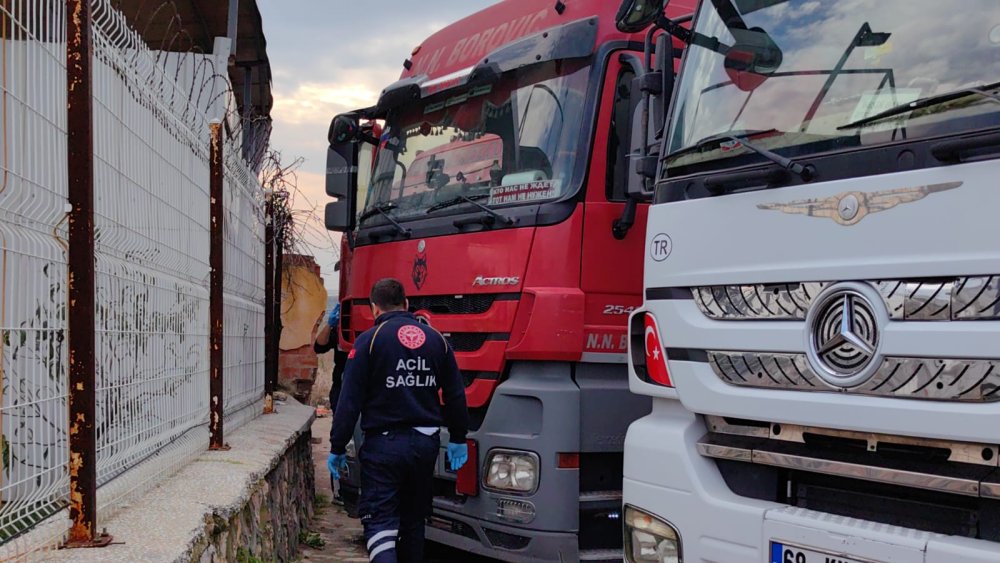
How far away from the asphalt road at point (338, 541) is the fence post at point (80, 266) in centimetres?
327

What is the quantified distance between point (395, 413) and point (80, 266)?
6.79 feet

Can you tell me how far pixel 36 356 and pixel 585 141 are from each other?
9.09 ft

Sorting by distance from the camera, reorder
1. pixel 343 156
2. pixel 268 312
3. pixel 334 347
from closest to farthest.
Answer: pixel 343 156 → pixel 268 312 → pixel 334 347

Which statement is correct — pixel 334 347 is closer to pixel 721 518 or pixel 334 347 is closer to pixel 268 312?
pixel 268 312

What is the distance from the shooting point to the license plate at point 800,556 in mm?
2857

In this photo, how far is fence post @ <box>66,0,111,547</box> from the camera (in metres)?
2.85

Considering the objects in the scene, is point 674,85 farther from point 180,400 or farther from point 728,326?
point 180,400

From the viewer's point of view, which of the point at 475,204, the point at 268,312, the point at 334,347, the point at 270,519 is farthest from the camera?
the point at 334,347

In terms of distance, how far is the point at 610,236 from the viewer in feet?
15.2

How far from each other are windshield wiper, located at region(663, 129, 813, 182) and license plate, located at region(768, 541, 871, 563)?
122cm

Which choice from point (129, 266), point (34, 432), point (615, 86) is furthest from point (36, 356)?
point (615, 86)

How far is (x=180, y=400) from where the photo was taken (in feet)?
14.9

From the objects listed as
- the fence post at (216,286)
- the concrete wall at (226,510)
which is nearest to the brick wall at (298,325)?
the concrete wall at (226,510)

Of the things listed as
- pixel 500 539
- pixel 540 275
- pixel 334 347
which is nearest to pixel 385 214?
pixel 540 275
